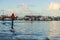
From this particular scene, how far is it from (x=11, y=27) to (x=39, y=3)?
51 cm

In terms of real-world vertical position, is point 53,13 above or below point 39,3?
below

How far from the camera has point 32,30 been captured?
1436mm

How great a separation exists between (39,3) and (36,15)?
6.8 inches

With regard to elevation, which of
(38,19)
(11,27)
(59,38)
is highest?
(38,19)

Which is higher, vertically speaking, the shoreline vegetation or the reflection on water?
the shoreline vegetation

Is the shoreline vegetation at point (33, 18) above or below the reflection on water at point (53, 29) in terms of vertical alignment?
above

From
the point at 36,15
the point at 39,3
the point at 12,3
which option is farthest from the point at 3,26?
the point at 39,3

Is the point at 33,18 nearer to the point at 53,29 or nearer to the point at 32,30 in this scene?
the point at 32,30

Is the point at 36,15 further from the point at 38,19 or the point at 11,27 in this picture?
the point at 11,27

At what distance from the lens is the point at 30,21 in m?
1.47

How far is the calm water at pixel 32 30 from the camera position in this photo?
1.42 m

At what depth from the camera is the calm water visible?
142 cm

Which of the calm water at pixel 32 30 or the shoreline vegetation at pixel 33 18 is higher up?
the shoreline vegetation at pixel 33 18

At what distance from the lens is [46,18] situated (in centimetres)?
147
